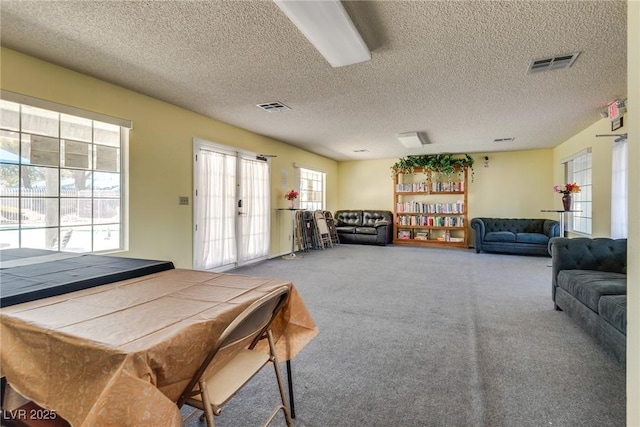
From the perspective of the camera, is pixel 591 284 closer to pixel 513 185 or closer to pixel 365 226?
pixel 513 185

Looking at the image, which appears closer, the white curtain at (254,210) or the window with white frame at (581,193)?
the window with white frame at (581,193)

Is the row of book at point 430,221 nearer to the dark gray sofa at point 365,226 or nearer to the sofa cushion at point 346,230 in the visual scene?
the dark gray sofa at point 365,226

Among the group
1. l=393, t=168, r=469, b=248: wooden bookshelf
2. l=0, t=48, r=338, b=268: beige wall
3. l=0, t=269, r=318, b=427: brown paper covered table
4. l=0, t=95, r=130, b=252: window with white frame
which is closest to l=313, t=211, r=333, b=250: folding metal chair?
l=393, t=168, r=469, b=248: wooden bookshelf

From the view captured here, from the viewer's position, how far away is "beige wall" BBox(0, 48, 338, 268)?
9.17 feet

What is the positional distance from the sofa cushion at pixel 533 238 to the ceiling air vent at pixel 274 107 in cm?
549

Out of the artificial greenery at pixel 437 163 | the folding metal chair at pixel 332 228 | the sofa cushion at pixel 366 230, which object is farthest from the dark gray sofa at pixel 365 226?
the artificial greenery at pixel 437 163

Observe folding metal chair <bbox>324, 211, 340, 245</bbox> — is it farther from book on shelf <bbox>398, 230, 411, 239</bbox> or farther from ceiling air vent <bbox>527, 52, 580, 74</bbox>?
ceiling air vent <bbox>527, 52, 580, 74</bbox>

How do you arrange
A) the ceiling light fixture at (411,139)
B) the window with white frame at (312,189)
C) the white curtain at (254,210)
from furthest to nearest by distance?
the window with white frame at (312,189) → the ceiling light fixture at (411,139) → the white curtain at (254,210)

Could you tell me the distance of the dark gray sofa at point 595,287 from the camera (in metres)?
2.08

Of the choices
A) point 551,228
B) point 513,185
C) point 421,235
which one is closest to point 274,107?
point 421,235

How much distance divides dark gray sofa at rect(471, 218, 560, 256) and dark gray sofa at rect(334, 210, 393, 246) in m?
2.16

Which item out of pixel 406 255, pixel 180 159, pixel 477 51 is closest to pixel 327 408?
pixel 477 51

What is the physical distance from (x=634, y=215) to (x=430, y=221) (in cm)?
731

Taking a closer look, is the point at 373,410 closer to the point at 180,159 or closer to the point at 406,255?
the point at 180,159
